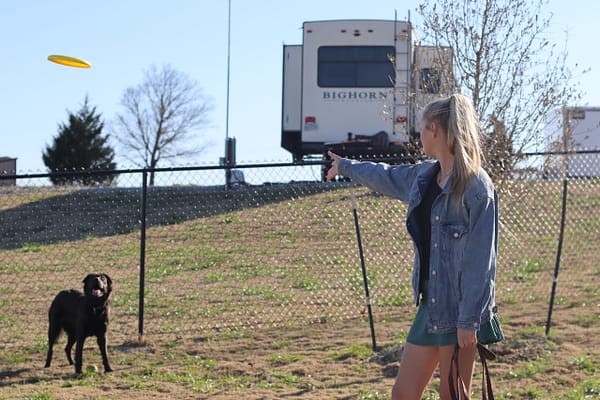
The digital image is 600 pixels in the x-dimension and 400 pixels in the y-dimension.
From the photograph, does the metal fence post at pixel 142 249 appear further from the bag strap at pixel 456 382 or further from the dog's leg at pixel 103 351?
the bag strap at pixel 456 382

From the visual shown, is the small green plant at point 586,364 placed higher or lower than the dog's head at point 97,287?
lower

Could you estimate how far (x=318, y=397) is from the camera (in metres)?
6.59

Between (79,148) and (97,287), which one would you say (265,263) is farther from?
(79,148)

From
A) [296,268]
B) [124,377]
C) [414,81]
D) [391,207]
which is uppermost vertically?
[414,81]

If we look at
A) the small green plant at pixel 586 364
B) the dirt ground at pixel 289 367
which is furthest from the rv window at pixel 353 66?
the small green plant at pixel 586 364

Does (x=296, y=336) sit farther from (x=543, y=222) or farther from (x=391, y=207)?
(x=543, y=222)

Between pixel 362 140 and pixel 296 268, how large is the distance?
7.03 meters

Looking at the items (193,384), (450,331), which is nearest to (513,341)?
(193,384)

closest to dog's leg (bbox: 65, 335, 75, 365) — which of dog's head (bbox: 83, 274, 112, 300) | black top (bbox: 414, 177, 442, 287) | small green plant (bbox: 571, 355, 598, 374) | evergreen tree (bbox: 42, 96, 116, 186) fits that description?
dog's head (bbox: 83, 274, 112, 300)

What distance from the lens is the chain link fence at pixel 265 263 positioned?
927 cm

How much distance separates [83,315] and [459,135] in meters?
4.93

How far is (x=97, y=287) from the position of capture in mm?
7523

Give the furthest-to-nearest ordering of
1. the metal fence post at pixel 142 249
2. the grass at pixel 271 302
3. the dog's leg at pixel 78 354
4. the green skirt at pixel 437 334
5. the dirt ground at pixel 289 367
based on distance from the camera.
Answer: the metal fence post at pixel 142 249 < the dog's leg at pixel 78 354 < the grass at pixel 271 302 < the dirt ground at pixel 289 367 < the green skirt at pixel 437 334

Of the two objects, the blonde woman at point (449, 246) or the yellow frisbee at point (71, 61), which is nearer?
the blonde woman at point (449, 246)
